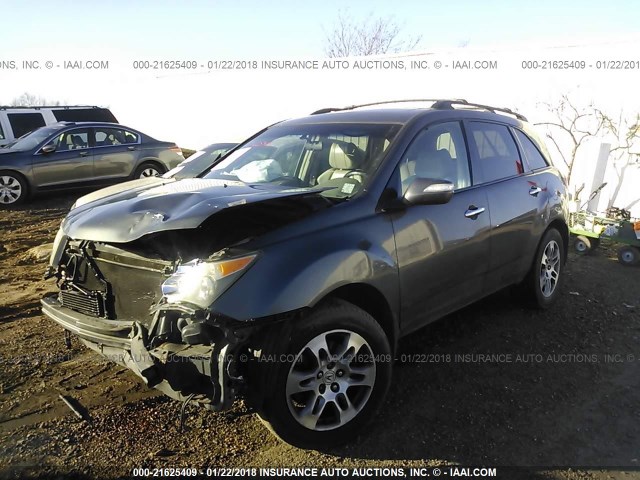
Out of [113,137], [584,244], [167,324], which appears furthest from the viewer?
[113,137]

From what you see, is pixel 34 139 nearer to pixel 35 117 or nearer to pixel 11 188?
pixel 11 188

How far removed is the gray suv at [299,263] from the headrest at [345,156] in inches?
0.5

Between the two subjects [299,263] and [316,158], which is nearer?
[299,263]

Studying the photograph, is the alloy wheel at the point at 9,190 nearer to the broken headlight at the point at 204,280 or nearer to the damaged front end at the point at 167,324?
the damaged front end at the point at 167,324

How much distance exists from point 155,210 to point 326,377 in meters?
1.31

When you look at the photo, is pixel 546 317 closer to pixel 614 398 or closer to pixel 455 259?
pixel 614 398

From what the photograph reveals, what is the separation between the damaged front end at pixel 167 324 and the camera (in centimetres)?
245

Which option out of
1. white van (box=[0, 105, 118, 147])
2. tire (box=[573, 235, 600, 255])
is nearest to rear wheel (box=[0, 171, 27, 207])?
white van (box=[0, 105, 118, 147])

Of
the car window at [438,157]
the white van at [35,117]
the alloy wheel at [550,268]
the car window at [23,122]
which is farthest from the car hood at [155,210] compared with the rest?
the car window at [23,122]

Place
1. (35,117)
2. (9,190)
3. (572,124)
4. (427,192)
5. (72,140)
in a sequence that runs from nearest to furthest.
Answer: (427,192) → (572,124) → (9,190) → (72,140) → (35,117)

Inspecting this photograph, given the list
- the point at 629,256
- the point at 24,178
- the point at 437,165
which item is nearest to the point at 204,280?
the point at 437,165

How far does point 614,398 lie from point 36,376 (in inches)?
158

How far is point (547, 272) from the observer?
16.0ft

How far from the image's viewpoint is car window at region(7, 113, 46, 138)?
45.1ft
